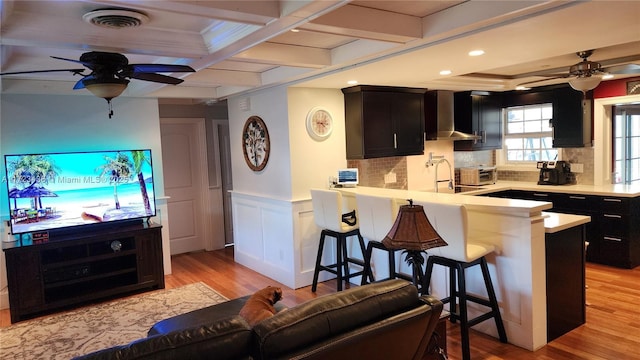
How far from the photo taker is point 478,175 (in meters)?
6.18

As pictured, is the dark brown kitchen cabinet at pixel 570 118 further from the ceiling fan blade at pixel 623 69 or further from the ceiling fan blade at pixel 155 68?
the ceiling fan blade at pixel 155 68

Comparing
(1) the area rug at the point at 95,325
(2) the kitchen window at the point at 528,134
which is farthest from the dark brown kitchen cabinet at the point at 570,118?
(1) the area rug at the point at 95,325

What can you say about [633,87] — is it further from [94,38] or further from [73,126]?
[73,126]

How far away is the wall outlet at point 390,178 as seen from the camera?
5.67 metres

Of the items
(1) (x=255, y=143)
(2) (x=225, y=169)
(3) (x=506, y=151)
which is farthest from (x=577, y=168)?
(2) (x=225, y=169)

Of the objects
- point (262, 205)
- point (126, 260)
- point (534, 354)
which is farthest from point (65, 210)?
point (534, 354)

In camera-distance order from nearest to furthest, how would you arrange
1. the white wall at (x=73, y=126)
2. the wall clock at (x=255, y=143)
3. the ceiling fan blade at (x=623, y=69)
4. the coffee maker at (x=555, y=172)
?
the ceiling fan blade at (x=623, y=69) < the white wall at (x=73, y=126) < the wall clock at (x=255, y=143) < the coffee maker at (x=555, y=172)

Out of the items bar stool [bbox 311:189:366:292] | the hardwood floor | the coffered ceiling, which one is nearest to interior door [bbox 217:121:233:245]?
the hardwood floor

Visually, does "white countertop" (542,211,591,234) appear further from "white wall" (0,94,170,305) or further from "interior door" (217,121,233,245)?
"interior door" (217,121,233,245)

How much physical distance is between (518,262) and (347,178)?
2.15 meters

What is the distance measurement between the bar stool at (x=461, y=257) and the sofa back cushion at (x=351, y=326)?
3.53 feet

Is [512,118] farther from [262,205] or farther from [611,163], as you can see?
[262,205]

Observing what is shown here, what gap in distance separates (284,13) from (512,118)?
539cm

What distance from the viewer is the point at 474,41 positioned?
282cm
